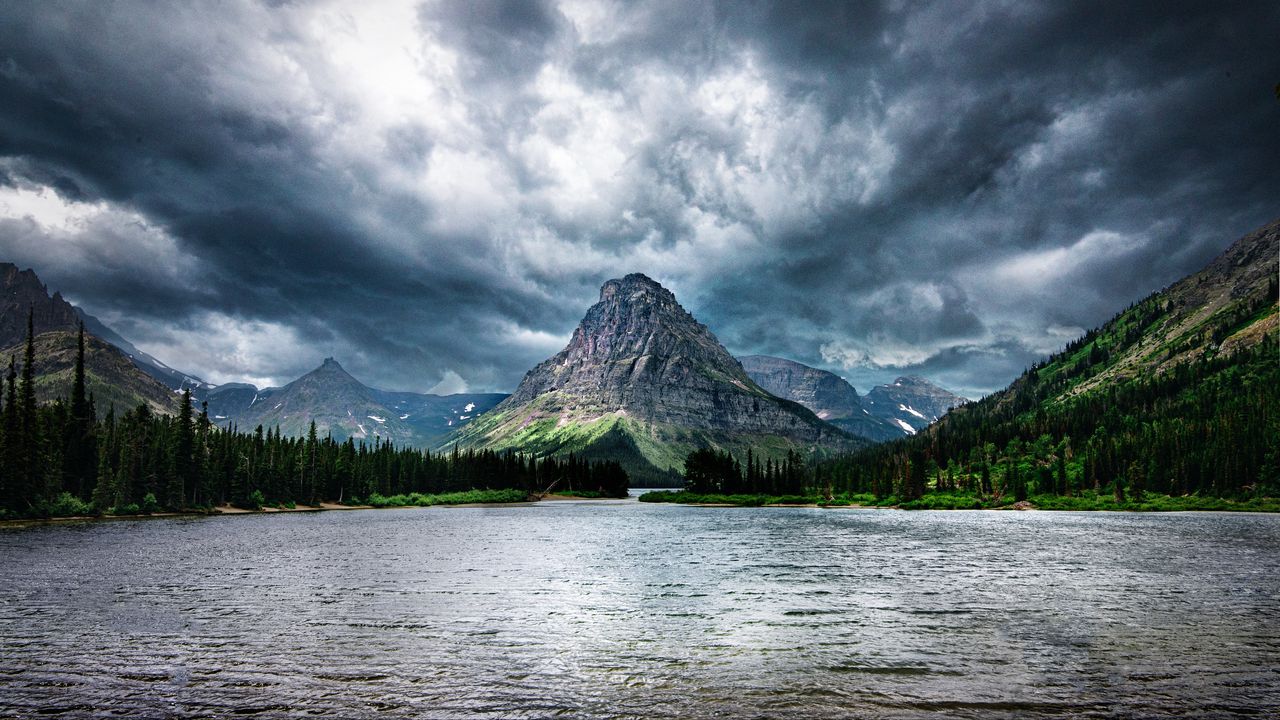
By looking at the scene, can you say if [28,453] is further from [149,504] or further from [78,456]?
[149,504]

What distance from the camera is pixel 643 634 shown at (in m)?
32.0

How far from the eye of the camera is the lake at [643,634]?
68.5 ft

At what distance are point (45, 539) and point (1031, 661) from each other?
4464 inches

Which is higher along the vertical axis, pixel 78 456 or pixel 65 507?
pixel 78 456

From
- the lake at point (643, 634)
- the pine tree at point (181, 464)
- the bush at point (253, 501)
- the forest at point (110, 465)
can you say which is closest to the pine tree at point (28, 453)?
the forest at point (110, 465)

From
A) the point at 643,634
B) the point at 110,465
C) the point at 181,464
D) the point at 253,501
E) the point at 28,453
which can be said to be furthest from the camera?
the point at 253,501

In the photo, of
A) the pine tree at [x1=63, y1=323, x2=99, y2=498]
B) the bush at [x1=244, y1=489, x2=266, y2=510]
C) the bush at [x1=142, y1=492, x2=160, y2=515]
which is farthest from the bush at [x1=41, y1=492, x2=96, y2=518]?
the bush at [x1=244, y1=489, x2=266, y2=510]

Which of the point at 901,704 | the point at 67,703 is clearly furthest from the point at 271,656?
the point at 901,704

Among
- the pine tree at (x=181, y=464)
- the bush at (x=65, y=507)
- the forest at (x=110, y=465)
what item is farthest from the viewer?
the pine tree at (x=181, y=464)

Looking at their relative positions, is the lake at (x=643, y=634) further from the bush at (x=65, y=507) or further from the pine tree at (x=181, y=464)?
the pine tree at (x=181, y=464)

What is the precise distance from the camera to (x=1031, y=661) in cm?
2605

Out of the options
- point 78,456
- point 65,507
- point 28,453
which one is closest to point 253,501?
point 78,456

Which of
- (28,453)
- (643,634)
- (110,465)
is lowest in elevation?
(643,634)

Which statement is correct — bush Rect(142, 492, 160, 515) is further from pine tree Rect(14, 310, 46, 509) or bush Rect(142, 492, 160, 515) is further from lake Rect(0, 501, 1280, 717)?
lake Rect(0, 501, 1280, 717)
